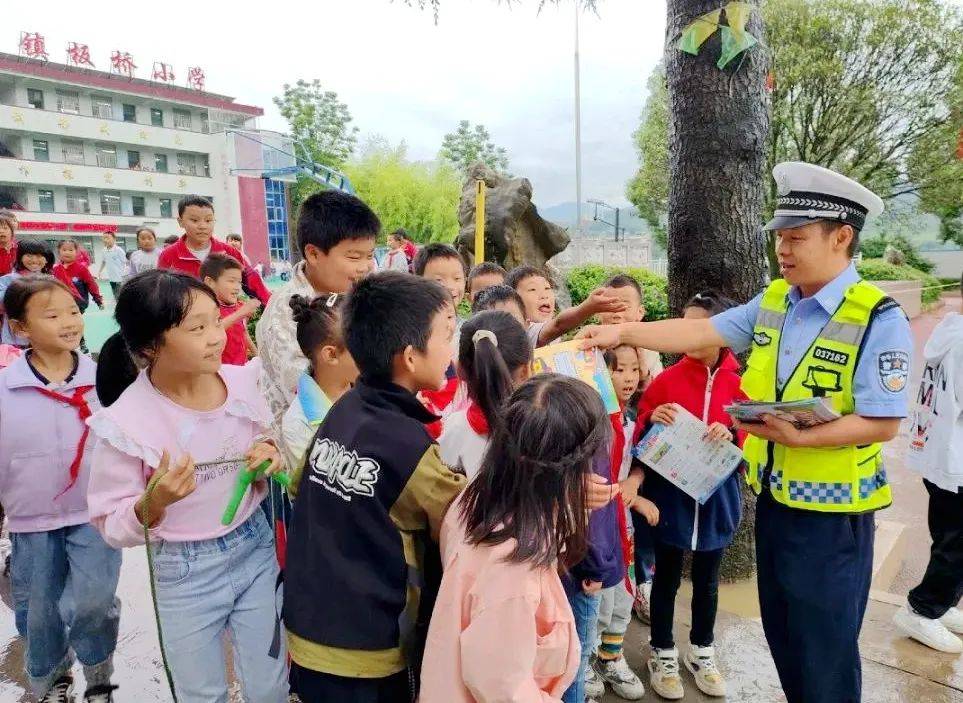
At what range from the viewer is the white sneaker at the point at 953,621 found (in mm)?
2928

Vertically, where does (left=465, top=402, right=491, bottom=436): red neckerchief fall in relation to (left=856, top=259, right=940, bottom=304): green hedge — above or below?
below

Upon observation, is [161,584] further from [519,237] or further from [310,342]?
[519,237]

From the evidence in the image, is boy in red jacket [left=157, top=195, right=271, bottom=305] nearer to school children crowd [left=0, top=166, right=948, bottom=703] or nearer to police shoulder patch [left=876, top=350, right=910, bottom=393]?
school children crowd [left=0, top=166, right=948, bottom=703]

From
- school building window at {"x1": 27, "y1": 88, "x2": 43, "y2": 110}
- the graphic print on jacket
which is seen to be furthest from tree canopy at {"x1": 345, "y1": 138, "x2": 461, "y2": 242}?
the graphic print on jacket

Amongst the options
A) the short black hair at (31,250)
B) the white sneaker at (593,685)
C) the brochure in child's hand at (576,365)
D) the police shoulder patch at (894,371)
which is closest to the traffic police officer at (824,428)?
the police shoulder patch at (894,371)

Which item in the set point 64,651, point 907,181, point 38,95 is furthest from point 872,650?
point 38,95

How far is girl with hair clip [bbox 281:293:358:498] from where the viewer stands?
75.1 inches

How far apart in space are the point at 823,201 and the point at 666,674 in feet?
6.15

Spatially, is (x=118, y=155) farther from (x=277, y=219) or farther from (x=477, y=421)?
(x=477, y=421)

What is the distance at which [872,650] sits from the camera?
2.79 m

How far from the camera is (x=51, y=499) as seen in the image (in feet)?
7.13

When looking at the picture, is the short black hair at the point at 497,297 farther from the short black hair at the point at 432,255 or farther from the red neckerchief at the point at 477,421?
the red neckerchief at the point at 477,421

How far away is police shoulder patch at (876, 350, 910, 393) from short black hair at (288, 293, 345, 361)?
5.25 ft

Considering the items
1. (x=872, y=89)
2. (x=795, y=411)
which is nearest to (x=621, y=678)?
(x=795, y=411)
